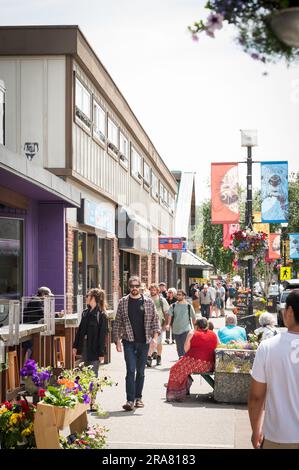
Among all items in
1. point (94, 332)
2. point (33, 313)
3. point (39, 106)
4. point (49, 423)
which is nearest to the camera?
point (49, 423)

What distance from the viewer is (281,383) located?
4.74 metres

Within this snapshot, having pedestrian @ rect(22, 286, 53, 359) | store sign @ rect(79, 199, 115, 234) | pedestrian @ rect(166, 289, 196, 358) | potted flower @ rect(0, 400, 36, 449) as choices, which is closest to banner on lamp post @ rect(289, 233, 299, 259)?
store sign @ rect(79, 199, 115, 234)

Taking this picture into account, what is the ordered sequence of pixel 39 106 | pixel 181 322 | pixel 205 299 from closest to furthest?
pixel 181 322 < pixel 39 106 < pixel 205 299

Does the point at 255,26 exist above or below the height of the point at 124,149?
below

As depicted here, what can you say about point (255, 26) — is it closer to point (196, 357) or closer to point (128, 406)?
point (128, 406)

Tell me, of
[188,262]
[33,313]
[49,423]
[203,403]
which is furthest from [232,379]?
[188,262]

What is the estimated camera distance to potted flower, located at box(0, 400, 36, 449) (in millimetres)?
6664

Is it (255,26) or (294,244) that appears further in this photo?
(294,244)

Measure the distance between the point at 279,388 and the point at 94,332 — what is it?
7.16 meters

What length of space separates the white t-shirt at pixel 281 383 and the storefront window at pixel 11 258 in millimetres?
11743

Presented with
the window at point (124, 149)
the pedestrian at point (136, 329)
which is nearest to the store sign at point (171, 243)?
the window at point (124, 149)

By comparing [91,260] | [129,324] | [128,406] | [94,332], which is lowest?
[128,406]
